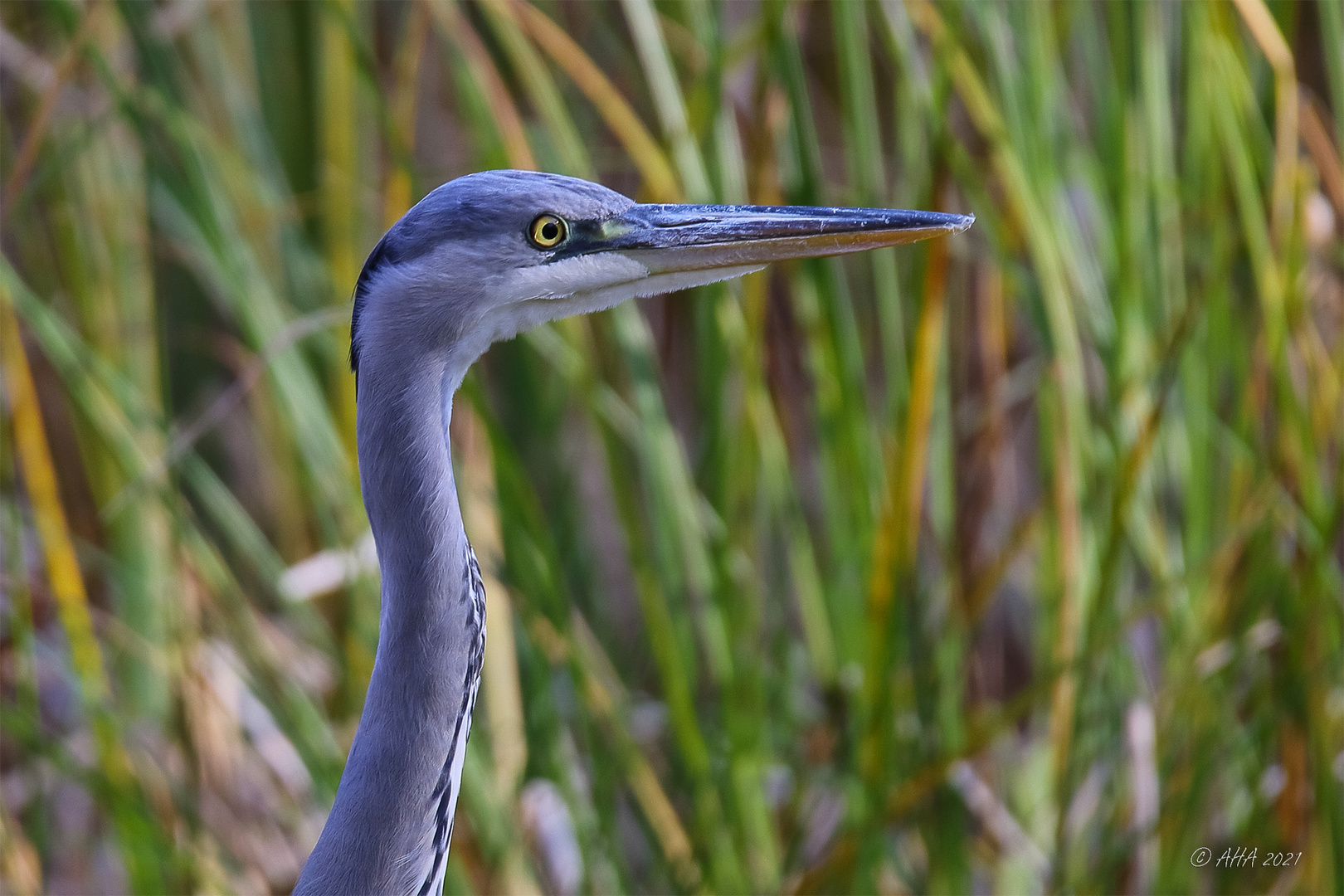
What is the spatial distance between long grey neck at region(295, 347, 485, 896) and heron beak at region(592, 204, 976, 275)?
0.65ft

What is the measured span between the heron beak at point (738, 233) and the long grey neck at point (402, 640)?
7.8 inches

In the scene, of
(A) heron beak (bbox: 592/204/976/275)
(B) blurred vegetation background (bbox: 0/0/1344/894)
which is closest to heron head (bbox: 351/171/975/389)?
(A) heron beak (bbox: 592/204/976/275)

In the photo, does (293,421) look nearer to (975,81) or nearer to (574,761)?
(574,761)

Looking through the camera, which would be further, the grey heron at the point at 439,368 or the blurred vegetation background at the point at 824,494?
the blurred vegetation background at the point at 824,494

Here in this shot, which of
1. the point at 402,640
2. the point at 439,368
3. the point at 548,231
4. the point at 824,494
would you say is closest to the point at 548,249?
the point at 548,231

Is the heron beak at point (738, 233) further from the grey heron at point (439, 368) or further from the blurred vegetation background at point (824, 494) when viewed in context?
the blurred vegetation background at point (824, 494)

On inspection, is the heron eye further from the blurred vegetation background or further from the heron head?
the blurred vegetation background

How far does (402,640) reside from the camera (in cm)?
86

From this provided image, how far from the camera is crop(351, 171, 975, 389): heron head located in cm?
89

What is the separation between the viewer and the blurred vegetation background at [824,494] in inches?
52.4

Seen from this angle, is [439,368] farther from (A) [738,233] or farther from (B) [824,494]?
(B) [824,494]

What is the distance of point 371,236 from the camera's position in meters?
2.14

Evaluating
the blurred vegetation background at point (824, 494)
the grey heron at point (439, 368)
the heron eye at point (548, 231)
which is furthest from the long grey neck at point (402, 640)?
the blurred vegetation background at point (824, 494)

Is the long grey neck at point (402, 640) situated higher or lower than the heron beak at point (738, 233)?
lower
